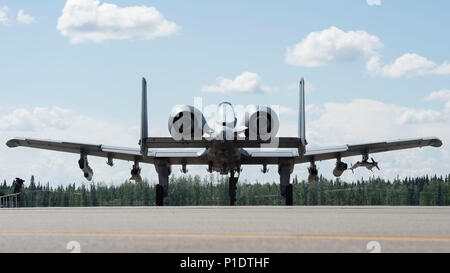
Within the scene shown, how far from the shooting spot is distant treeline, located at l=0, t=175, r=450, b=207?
166 metres

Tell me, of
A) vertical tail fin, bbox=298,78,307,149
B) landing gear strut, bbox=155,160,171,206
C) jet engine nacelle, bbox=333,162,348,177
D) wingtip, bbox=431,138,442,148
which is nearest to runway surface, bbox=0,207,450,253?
vertical tail fin, bbox=298,78,307,149

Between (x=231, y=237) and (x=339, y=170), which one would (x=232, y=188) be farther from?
(x=231, y=237)

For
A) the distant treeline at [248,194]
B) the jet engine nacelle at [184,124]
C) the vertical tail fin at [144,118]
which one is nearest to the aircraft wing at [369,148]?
the vertical tail fin at [144,118]

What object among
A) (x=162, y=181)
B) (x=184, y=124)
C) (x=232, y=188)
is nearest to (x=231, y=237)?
(x=184, y=124)

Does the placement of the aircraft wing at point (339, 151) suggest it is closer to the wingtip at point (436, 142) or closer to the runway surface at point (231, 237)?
the wingtip at point (436, 142)

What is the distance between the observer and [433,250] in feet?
23.7

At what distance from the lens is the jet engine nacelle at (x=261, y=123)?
1029 inches

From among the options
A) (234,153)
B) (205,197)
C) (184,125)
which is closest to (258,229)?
(184,125)

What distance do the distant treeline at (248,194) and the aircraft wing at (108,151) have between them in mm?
120812

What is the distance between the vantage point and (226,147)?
28359 millimetres

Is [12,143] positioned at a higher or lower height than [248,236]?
higher

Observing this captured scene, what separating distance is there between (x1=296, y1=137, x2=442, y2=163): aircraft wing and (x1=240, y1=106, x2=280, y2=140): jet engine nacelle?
9.21m

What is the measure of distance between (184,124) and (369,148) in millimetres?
13064
